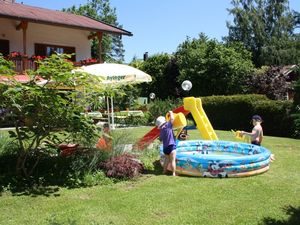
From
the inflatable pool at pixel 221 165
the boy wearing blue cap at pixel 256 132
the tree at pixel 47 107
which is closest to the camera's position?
the tree at pixel 47 107

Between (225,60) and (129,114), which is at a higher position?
(225,60)

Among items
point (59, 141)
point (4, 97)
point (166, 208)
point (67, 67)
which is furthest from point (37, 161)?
point (166, 208)

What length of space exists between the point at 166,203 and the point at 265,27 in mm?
48664

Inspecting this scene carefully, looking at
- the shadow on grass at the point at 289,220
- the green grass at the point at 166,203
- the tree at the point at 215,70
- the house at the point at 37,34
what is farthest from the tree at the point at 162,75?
the shadow on grass at the point at 289,220

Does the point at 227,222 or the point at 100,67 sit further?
the point at 100,67

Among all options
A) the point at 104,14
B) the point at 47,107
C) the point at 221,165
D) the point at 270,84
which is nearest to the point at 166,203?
the point at 221,165

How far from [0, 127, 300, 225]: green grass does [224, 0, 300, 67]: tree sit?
44.2 metres

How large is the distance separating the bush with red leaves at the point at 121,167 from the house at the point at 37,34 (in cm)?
1337

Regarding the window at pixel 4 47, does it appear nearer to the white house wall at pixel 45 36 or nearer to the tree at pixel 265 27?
the white house wall at pixel 45 36

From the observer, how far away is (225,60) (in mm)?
28703

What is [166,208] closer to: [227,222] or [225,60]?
[227,222]

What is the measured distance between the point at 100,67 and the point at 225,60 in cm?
1697

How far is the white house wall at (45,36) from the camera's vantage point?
22.7 meters

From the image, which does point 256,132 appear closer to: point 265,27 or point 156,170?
point 156,170
